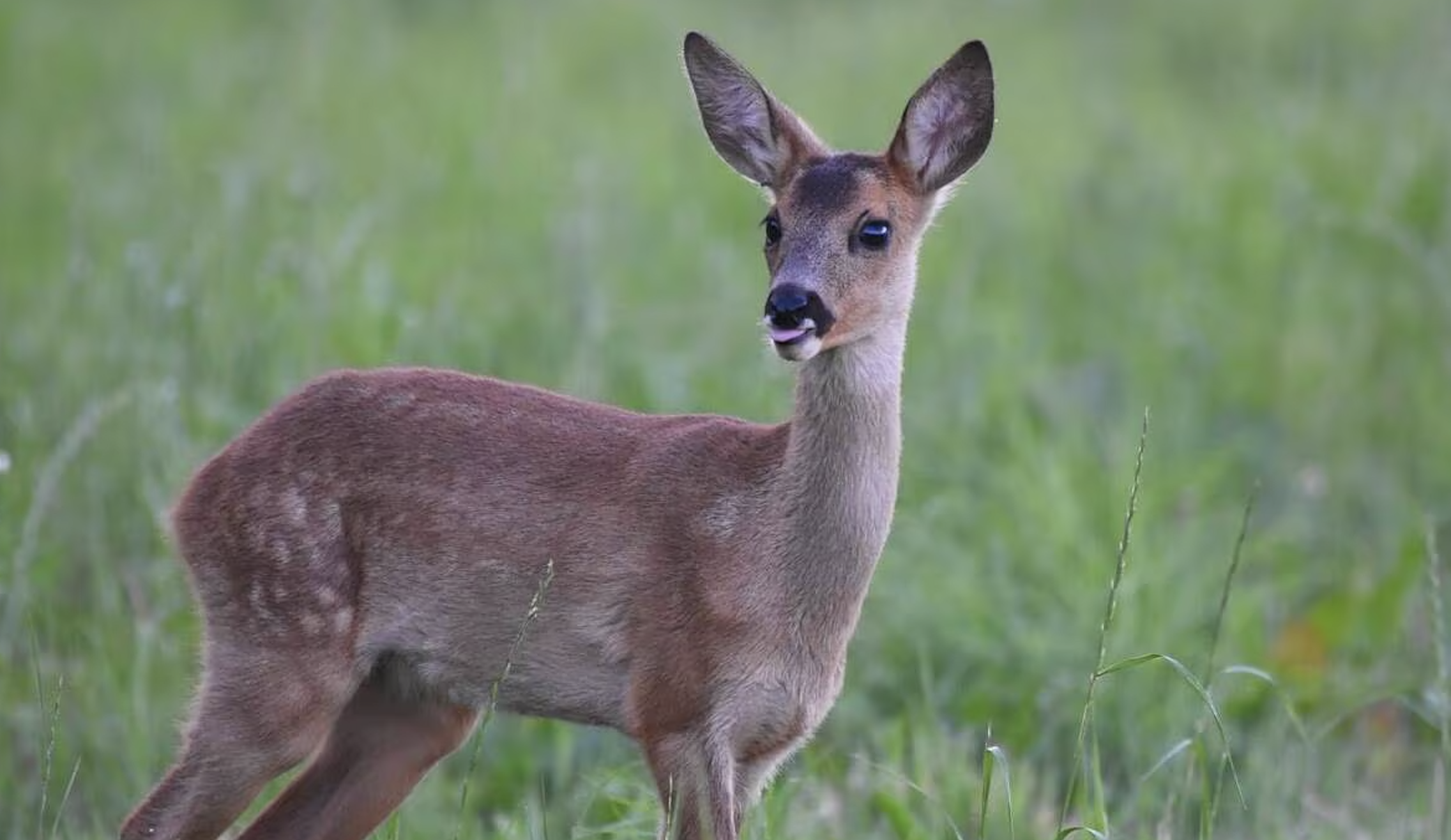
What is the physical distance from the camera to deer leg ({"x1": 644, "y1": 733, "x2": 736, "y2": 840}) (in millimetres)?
4719

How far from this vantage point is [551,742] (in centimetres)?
628

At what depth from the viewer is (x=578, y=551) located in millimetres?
4977

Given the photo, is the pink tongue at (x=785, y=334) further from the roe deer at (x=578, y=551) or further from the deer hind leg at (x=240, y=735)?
the deer hind leg at (x=240, y=735)

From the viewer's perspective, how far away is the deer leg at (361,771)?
17.1 ft

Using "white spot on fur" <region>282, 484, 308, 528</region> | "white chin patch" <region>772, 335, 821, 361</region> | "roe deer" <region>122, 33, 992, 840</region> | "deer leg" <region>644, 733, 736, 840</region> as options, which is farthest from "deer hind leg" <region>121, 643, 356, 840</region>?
"white chin patch" <region>772, 335, 821, 361</region>

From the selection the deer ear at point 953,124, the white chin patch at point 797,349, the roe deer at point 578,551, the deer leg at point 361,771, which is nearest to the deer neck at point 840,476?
the roe deer at point 578,551

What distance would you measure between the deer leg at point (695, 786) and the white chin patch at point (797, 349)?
29.3 inches

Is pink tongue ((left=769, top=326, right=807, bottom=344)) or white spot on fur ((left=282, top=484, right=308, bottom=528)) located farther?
white spot on fur ((left=282, top=484, right=308, bottom=528))

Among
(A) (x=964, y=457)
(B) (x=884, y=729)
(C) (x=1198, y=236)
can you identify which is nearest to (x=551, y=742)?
(B) (x=884, y=729)

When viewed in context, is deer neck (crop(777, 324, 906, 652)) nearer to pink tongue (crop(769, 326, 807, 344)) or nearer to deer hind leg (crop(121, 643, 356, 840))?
pink tongue (crop(769, 326, 807, 344))

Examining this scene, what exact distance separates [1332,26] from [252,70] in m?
5.66

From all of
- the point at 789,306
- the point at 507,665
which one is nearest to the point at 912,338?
the point at 789,306

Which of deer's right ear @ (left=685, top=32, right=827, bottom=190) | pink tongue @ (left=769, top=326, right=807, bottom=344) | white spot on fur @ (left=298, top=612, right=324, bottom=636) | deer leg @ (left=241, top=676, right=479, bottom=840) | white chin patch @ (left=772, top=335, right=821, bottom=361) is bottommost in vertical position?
deer leg @ (left=241, top=676, right=479, bottom=840)

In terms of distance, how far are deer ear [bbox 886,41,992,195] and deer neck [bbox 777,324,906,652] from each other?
1.32 ft
